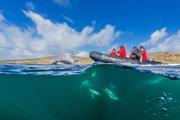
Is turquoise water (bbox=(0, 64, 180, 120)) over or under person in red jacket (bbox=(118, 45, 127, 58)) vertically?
under

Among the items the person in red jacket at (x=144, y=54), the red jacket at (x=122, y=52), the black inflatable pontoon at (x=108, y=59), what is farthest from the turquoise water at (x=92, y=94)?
Result: the red jacket at (x=122, y=52)

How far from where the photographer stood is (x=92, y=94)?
2509 centimetres

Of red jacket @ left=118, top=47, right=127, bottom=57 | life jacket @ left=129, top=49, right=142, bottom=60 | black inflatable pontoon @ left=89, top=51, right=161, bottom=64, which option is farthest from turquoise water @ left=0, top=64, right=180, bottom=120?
red jacket @ left=118, top=47, right=127, bottom=57

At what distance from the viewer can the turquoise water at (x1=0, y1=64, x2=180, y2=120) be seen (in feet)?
73.4

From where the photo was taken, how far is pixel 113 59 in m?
29.6

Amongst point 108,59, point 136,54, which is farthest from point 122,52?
point 108,59

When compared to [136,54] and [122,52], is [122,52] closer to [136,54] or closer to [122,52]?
[122,52]

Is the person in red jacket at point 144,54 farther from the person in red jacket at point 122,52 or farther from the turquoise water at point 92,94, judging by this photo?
the turquoise water at point 92,94

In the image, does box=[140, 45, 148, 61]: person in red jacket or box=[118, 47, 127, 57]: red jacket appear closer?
box=[140, 45, 148, 61]: person in red jacket

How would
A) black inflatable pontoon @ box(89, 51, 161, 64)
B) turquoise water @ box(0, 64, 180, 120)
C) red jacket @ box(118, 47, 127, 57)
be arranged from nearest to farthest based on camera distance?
turquoise water @ box(0, 64, 180, 120)
black inflatable pontoon @ box(89, 51, 161, 64)
red jacket @ box(118, 47, 127, 57)

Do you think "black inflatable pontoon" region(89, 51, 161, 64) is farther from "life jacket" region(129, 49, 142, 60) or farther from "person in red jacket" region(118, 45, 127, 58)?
"person in red jacket" region(118, 45, 127, 58)

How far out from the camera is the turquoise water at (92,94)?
880 inches

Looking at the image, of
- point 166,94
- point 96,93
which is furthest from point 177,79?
point 96,93

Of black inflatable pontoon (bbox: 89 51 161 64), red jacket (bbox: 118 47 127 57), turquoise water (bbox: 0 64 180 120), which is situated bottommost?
turquoise water (bbox: 0 64 180 120)
